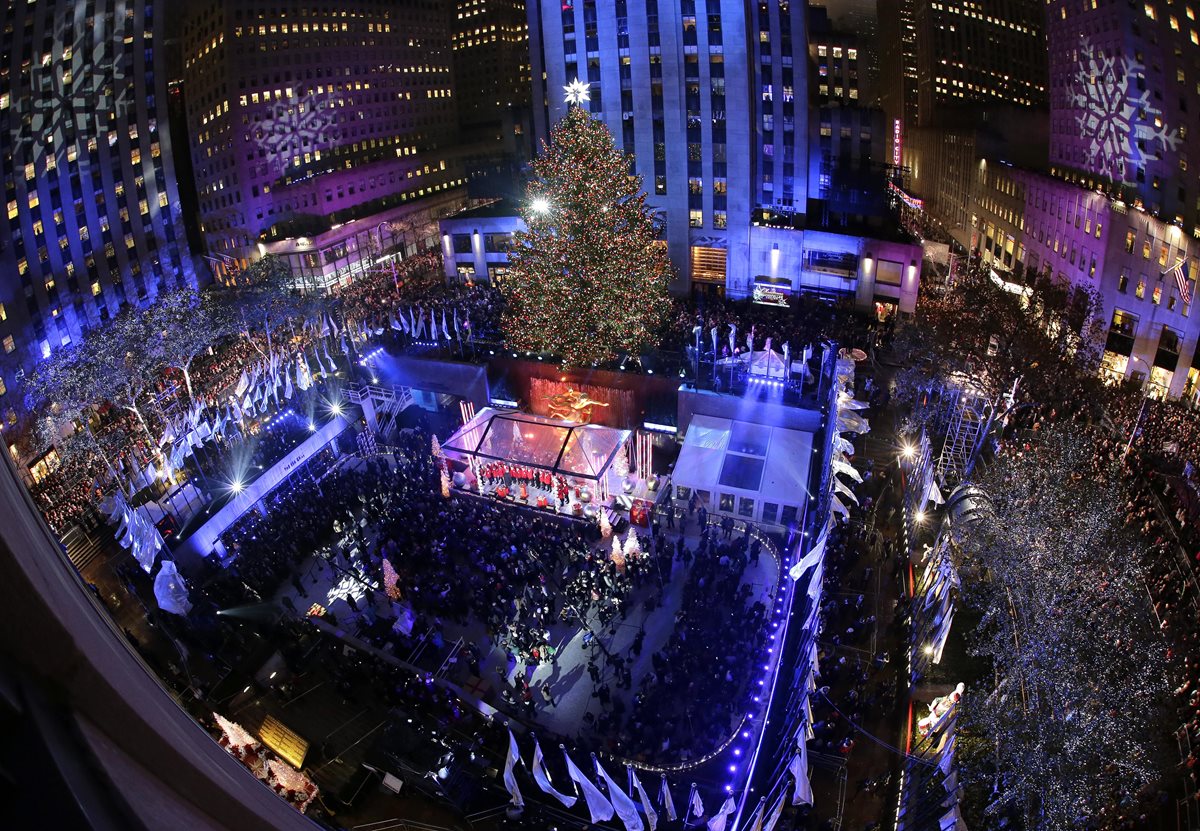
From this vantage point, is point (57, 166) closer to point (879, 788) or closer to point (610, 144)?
point (610, 144)

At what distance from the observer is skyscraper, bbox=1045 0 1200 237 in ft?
98.9

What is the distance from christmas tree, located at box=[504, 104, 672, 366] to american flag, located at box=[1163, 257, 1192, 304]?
24.8 meters

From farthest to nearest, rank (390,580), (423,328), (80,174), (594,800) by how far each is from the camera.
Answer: (80,174) → (423,328) → (390,580) → (594,800)

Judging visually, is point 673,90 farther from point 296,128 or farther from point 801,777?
point 296,128

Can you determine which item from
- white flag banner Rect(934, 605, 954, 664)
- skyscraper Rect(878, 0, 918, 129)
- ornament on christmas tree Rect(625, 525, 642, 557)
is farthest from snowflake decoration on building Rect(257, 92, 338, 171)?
skyscraper Rect(878, 0, 918, 129)

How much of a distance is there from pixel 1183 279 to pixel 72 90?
6195 centimetres

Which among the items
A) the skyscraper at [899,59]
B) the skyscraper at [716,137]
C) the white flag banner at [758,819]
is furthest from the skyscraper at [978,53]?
the white flag banner at [758,819]

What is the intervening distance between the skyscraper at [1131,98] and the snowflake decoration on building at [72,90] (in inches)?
1949

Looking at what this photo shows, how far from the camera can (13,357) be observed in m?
35.4

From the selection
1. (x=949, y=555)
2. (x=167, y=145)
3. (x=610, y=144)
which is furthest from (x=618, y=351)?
(x=167, y=145)

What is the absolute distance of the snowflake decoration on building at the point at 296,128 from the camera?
6569cm

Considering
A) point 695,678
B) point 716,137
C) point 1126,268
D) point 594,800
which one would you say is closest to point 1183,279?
point 1126,268

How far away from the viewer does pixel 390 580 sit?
20.3m

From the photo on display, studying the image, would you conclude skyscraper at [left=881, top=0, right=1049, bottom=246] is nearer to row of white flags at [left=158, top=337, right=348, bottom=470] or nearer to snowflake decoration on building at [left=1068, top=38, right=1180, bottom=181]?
snowflake decoration on building at [left=1068, top=38, right=1180, bottom=181]
